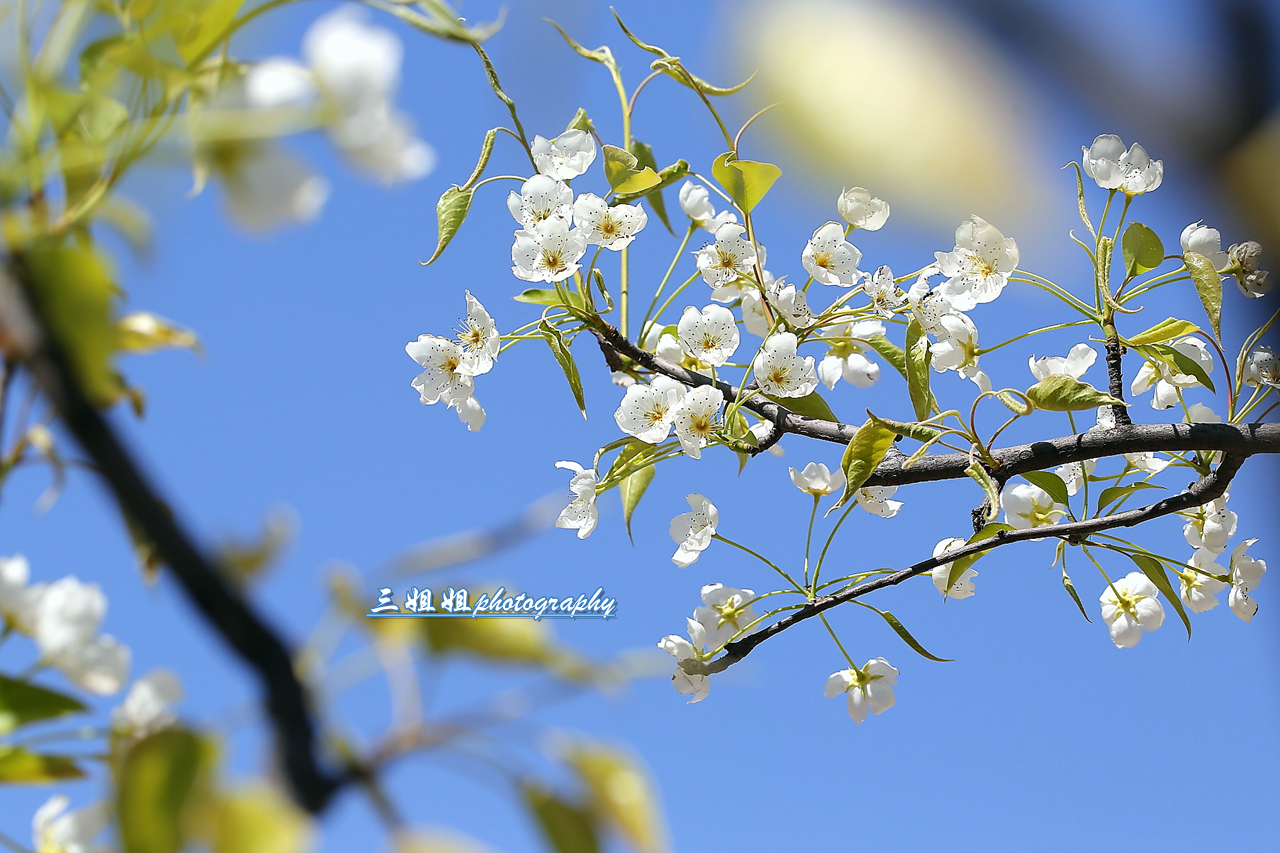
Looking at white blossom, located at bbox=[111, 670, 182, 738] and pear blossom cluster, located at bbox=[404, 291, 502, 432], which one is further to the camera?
pear blossom cluster, located at bbox=[404, 291, 502, 432]

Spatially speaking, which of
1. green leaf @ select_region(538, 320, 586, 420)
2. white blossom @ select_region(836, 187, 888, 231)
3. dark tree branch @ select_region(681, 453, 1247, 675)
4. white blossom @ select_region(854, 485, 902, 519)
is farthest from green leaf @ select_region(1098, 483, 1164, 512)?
green leaf @ select_region(538, 320, 586, 420)

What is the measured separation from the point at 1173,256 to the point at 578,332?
15.7 inches

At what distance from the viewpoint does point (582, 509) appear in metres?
0.69

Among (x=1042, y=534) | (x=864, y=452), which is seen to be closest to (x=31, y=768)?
(x=864, y=452)

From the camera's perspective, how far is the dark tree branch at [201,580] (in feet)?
0.42

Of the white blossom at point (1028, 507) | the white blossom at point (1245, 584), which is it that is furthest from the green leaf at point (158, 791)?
the white blossom at point (1245, 584)

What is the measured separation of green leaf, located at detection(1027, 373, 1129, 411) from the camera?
0.55 metres

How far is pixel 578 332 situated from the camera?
0.70 meters

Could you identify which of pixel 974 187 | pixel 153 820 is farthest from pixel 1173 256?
pixel 153 820

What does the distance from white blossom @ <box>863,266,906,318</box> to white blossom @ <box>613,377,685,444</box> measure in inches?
6.6

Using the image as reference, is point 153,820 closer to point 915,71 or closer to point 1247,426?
point 915,71

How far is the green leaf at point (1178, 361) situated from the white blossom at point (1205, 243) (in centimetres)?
7

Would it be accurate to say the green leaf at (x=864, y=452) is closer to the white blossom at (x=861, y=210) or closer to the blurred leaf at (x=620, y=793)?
the white blossom at (x=861, y=210)

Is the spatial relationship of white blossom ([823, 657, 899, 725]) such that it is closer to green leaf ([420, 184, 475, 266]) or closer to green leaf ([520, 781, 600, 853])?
green leaf ([420, 184, 475, 266])
